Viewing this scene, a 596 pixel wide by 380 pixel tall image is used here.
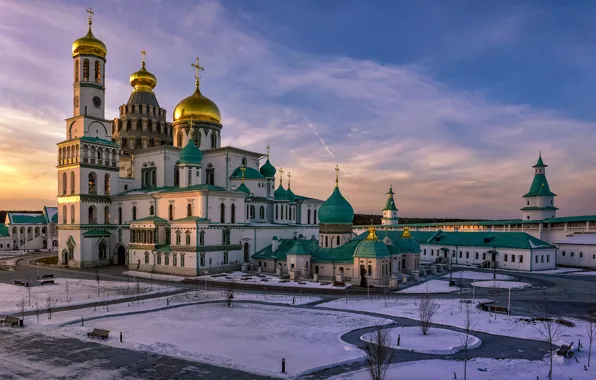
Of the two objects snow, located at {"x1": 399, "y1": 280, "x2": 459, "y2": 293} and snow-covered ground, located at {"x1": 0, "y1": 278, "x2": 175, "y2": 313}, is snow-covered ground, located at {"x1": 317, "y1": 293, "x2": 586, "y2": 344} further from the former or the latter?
snow-covered ground, located at {"x1": 0, "y1": 278, "x2": 175, "y2": 313}

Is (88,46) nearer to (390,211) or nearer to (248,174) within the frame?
(248,174)

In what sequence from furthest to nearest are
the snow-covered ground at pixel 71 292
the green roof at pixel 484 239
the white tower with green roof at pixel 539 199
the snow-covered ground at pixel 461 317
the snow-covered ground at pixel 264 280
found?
the white tower with green roof at pixel 539 199, the green roof at pixel 484 239, the snow-covered ground at pixel 264 280, the snow-covered ground at pixel 71 292, the snow-covered ground at pixel 461 317

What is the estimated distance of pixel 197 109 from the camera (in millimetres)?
60000

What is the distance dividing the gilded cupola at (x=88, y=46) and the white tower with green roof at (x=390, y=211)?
62.5 meters

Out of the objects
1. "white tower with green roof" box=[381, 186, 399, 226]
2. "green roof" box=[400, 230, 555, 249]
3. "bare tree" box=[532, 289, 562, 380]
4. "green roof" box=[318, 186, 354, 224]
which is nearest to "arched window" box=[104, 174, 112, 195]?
"green roof" box=[318, 186, 354, 224]

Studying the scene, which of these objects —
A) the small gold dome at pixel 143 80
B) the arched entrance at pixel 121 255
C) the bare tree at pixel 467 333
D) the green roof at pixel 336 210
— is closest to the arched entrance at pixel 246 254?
the green roof at pixel 336 210

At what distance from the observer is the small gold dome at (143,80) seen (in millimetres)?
68062

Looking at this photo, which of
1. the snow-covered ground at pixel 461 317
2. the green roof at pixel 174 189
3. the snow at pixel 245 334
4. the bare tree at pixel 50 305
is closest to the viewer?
the snow at pixel 245 334

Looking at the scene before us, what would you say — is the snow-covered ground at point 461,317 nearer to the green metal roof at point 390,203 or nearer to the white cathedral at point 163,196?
the white cathedral at point 163,196

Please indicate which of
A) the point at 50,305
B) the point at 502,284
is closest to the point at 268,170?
the point at 502,284

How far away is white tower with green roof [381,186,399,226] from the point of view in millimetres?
94062

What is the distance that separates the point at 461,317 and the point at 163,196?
35.3m

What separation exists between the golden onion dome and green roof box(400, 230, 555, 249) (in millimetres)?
46769

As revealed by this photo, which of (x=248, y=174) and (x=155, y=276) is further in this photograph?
(x=248, y=174)
